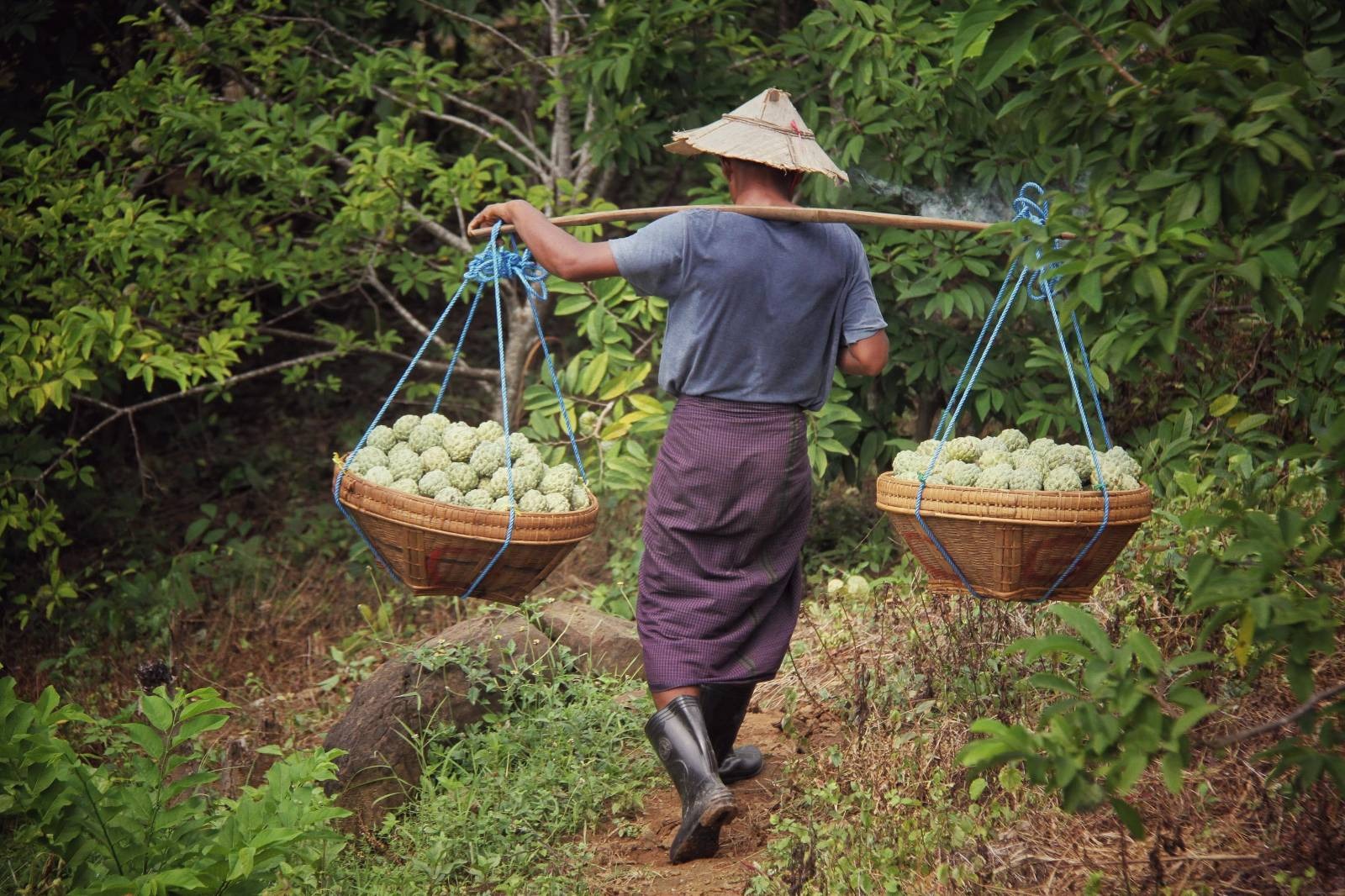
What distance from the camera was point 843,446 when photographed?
16.1ft

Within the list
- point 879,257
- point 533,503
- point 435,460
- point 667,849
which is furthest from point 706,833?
point 879,257

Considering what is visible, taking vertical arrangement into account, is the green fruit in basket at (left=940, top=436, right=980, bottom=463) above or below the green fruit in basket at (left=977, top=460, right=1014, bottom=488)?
below

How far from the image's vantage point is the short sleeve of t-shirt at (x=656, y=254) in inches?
122

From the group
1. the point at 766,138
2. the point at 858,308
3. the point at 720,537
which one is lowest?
the point at 720,537

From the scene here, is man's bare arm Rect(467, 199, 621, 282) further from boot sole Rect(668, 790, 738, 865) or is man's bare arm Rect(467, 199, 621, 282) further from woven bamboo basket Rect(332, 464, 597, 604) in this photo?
boot sole Rect(668, 790, 738, 865)

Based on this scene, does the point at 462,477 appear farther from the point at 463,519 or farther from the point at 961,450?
the point at 961,450

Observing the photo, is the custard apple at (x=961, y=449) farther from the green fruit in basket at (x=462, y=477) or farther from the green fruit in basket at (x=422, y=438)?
the green fruit in basket at (x=422, y=438)

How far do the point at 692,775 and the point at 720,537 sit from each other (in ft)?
2.00

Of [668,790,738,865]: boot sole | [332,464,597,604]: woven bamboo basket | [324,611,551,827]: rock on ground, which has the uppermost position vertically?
[332,464,597,604]: woven bamboo basket

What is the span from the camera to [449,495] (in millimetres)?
3188

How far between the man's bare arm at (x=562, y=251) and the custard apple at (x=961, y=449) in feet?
3.31

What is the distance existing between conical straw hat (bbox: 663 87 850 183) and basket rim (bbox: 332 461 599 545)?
1.02 m

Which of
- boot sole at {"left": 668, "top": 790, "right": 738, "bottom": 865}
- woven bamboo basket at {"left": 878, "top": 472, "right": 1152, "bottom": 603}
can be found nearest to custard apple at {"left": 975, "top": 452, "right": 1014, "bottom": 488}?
woven bamboo basket at {"left": 878, "top": 472, "right": 1152, "bottom": 603}

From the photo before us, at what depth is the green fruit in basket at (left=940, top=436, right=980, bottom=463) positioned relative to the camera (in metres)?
3.38
